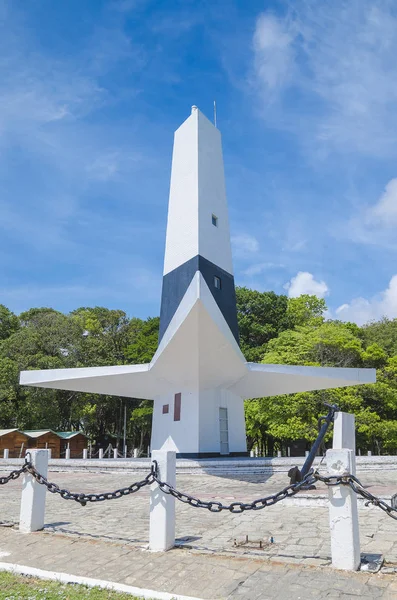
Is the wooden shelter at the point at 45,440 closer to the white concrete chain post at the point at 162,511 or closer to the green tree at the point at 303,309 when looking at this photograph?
the green tree at the point at 303,309

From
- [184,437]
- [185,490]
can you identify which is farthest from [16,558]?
[184,437]

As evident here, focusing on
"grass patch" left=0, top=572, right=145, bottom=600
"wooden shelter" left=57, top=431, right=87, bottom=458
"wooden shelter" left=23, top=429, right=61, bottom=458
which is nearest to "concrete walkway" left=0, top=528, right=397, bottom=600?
"grass patch" left=0, top=572, right=145, bottom=600

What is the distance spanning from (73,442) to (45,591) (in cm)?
2412

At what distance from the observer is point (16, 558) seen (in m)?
4.63

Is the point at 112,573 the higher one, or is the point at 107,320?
the point at 107,320

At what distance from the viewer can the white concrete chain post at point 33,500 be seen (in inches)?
225

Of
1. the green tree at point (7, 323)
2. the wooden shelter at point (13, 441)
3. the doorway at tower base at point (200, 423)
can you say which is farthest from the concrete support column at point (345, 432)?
the green tree at point (7, 323)

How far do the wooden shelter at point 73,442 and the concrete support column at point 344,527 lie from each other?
76.4ft

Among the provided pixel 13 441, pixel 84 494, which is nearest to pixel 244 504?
pixel 84 494

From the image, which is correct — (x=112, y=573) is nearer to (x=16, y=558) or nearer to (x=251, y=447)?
(x=16, y=558)

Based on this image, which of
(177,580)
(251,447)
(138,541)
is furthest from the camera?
(251,447)

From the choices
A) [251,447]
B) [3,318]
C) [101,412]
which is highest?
[3,318]

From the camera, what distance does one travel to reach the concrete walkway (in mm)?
3541

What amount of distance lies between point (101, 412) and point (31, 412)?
613 centimetres
